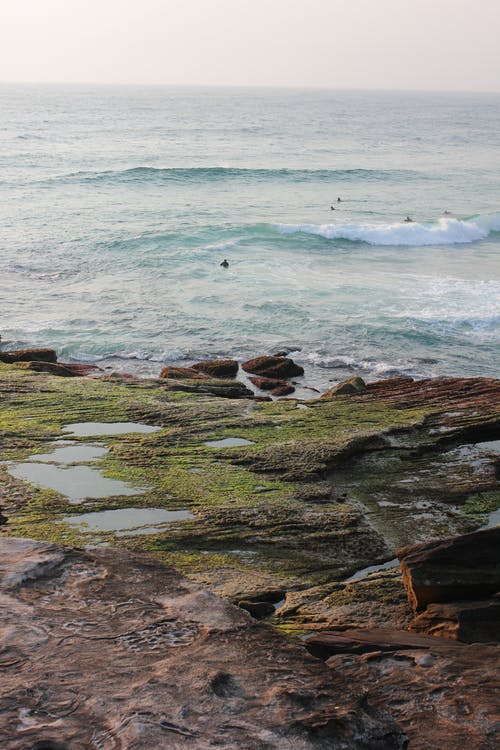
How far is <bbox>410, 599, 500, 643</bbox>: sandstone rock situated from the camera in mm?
9398

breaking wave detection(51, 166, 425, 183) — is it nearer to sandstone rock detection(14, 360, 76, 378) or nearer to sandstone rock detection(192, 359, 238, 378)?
sandstone rock detection(192, 359, 238, 378)

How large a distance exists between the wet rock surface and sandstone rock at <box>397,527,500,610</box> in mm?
2421

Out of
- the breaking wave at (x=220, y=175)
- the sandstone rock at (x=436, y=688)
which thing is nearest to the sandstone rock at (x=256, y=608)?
the sandstone rock at (x=436, y=688)

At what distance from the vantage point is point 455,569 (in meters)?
10.2

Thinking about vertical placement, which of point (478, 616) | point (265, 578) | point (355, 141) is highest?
point (355, 141)

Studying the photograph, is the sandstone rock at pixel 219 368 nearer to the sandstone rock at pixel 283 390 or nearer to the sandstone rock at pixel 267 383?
the sandstone rock at pixel 267 383

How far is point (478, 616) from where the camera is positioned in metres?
9.56

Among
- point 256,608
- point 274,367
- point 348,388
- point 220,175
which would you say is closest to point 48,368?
point 274,367

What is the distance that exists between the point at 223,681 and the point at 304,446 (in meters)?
8.56

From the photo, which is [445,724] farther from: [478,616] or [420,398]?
[420,398]

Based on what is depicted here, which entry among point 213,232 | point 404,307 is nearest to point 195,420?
point 404,307

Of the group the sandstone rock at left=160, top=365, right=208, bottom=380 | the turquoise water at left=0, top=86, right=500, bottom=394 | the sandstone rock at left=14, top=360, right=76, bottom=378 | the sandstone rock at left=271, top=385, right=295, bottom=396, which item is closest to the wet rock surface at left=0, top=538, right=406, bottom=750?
the sandstone rock at left=160, top=365, right=208, bottom=380

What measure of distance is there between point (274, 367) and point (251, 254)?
18.1m

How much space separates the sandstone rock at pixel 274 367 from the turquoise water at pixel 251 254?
2.16 feet
